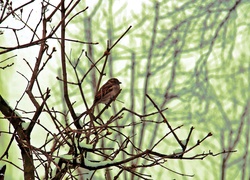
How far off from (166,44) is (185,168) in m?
0.62

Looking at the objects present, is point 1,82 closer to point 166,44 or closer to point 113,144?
point 113,144

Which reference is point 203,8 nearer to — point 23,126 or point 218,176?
point 218,176

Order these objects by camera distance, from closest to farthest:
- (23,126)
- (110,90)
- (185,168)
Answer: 1. (23,126)
2. (110,90)
3. (185,168)

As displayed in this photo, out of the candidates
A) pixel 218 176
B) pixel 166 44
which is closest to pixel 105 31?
pixel 166 44

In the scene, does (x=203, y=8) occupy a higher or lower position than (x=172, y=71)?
higher

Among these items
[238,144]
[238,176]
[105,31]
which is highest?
[105,31]

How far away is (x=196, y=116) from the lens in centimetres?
217

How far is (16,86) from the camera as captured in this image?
85.1 inches

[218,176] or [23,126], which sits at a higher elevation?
[218,176]

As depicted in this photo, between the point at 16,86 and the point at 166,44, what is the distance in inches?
30.2

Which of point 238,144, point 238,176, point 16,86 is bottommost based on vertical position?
point 238,176

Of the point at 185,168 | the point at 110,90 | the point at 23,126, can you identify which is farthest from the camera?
the point at 185,168

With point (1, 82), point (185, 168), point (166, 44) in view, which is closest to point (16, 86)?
point (1, 82)

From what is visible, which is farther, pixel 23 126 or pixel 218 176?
pixel 218 176
